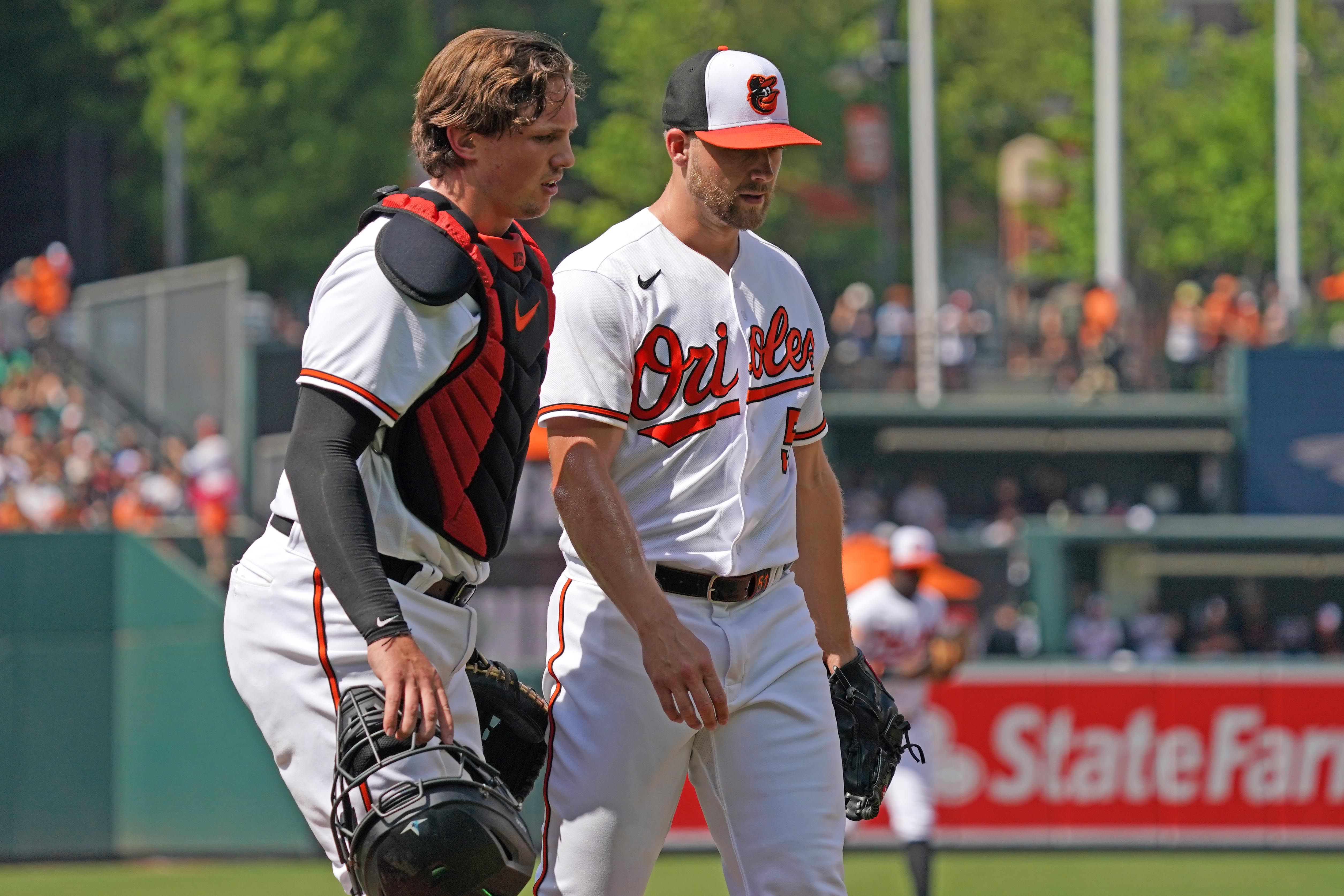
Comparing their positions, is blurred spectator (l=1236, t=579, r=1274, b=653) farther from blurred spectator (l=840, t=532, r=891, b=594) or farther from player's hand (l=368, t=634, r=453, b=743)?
player's hand (l=368, t=634, r=453, b=743)

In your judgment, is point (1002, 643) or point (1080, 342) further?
point (1080, 342)

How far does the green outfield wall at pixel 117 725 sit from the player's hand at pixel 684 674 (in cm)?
812

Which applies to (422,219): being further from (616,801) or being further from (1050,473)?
(1050,473)

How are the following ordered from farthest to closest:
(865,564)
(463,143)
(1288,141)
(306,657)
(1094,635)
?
(1288,141) → (1094,635) → (865,564) → (463,143) → (306,657)

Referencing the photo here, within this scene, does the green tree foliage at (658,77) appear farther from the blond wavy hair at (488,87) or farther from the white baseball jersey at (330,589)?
the white baseball jersey at (330,589)

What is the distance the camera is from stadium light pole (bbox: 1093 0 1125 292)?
21.4m

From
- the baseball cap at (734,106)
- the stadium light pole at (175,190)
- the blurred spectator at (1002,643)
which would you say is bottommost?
the blurred spectator at (1002,643)

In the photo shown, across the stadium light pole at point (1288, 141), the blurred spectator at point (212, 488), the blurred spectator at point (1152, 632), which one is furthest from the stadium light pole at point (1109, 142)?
the blurred spectator at point (212, 488)

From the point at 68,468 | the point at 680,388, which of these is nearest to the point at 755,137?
the point at 680,388

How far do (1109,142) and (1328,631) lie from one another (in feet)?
28.1

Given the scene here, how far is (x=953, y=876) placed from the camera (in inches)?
403

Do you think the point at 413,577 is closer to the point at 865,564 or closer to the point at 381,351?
the point at 381,351

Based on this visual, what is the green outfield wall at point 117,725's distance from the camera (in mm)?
11148

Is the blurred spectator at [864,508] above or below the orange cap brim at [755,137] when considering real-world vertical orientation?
below
